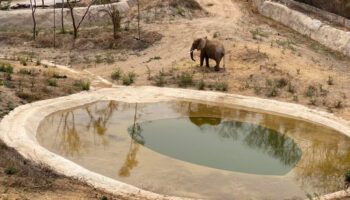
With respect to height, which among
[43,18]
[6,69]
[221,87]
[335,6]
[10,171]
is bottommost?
[10,171]

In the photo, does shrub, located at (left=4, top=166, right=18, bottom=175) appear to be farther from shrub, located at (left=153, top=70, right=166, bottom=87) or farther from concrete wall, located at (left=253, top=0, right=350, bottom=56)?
concrete wall, located at (left=253, top=0, right=350, bottom=56)

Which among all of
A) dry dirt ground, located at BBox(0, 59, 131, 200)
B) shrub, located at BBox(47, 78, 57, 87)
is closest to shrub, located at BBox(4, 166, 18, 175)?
dry dirt ground, located at BBox(0, 59, 131, 200)

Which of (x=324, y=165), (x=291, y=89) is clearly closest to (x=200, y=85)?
(x=291, y=89)

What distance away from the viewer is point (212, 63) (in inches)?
873

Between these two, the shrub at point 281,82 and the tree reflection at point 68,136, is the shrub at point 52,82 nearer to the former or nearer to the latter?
the tree reflection at point 68,136

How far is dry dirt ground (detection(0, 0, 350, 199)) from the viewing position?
1884 centimetres

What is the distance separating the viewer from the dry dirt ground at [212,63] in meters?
18.8

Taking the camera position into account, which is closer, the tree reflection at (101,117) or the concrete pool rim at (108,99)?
the concrete pool rim at (108,99)

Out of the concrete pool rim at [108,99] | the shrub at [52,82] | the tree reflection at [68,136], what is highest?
the shrub at [52,82]

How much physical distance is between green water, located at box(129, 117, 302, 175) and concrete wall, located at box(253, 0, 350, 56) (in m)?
10.1

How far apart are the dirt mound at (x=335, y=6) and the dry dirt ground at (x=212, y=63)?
2772 mm

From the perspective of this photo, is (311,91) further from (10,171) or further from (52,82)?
(10,171)

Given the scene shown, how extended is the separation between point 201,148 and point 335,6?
18138mm

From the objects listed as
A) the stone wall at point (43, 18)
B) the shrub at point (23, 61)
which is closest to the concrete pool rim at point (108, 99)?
the shrub at point (23, 61)
